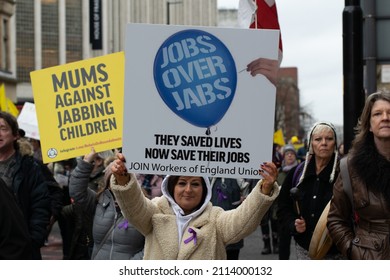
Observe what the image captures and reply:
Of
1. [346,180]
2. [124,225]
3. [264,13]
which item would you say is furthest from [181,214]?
[264,13]

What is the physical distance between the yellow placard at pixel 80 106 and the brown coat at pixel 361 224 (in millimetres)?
2481

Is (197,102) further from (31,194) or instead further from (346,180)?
(31,194)

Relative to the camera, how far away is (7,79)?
5112cm

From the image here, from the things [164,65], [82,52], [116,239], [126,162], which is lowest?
[116,239]

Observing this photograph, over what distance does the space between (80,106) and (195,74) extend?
283cm

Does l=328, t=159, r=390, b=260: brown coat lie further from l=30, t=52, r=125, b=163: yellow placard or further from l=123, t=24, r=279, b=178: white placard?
l=30, t=52, r=125, b=163: yellow placard

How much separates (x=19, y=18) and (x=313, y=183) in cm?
6302

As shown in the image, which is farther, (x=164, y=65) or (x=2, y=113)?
(x=2, y=113)

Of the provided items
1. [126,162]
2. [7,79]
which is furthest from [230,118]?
[7,79]

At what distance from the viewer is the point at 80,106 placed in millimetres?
7617

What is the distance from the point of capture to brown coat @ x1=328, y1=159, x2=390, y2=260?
485 centimetres
